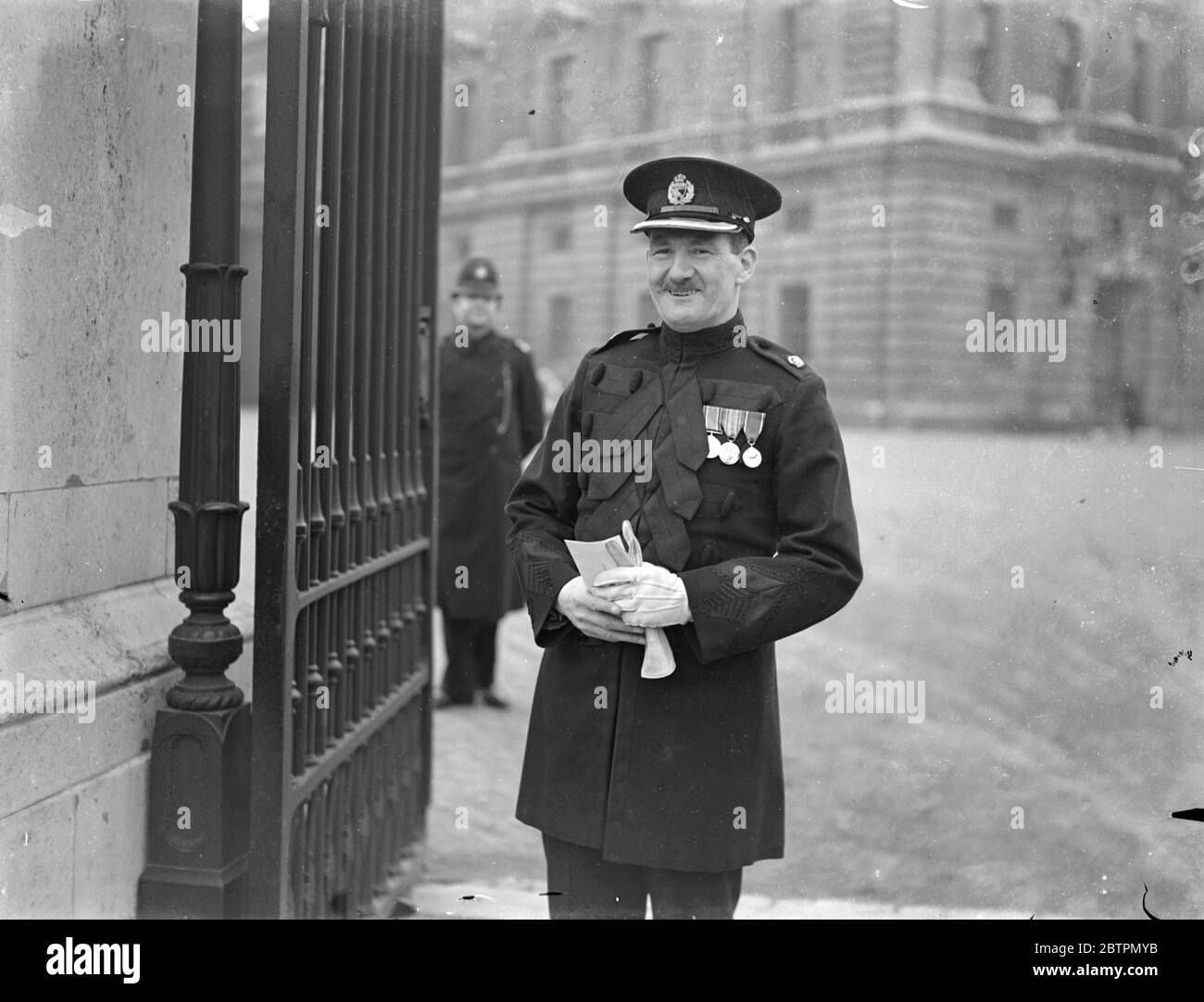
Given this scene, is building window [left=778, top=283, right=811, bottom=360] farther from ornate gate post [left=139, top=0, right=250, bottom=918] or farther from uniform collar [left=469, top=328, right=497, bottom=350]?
ornate gate post [left=139, top=0, right=250, bottom=918]

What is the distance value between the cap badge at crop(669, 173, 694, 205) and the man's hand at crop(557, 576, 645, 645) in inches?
31.7

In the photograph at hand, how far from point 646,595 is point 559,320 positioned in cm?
1550

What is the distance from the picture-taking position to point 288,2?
306 cm

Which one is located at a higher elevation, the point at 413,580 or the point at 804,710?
the point at 413,580

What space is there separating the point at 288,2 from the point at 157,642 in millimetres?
1488

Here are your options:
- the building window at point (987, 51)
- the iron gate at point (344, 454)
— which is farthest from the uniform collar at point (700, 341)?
the building window at point (987, 51)

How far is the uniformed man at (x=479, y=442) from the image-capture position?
6824 millimetres

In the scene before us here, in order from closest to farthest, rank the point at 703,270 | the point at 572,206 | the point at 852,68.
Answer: the point at 703,270
the point at 852,68
the point at 572,206

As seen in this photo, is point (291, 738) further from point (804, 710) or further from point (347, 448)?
point (804, 710)

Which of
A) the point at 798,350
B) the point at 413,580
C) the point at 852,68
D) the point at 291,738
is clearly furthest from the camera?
the point at 798,350

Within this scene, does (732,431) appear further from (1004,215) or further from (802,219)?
(802,219)

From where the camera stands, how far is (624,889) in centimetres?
297

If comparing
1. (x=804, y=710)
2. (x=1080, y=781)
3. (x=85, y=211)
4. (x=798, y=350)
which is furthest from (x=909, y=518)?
(x=85, y=211)

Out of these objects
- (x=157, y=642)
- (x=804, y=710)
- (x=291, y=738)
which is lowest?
(x=804, y=710)
